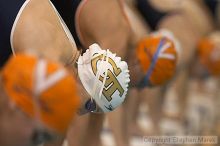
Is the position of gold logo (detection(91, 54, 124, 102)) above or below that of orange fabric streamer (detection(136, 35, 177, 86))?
above

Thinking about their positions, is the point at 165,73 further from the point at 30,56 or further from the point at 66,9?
the point at 30,56

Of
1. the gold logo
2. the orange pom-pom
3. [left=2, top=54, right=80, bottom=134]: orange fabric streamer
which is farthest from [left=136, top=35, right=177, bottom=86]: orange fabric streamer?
the orange pom-pom

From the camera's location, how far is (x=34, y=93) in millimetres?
1665

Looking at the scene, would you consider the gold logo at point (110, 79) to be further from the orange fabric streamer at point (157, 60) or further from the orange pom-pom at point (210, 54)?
the orange pom-pom at point (210, 54)

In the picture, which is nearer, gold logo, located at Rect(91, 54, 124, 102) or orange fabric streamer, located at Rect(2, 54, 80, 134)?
orange fabric streamer, located at Rect(2, 54, 80, 134)

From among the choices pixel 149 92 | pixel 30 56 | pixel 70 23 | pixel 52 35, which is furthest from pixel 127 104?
pixel 30 56

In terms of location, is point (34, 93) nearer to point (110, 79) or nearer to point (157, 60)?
point (110, 79)

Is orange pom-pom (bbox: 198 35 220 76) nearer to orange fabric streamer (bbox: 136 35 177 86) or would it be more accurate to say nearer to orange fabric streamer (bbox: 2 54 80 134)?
orange fabric streamer (bbox: 136 35 177 86)

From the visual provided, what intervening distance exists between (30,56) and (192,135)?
116 inches

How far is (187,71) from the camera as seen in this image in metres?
5.22

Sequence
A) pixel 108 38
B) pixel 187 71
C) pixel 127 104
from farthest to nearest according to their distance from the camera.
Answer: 1. pixel 187 71
2. pixel 127 104
3. pixel 108 38

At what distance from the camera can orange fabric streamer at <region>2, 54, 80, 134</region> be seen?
167 cm

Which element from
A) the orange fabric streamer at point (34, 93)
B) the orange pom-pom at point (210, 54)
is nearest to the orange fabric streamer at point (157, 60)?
the orange fabric streamer at point (34, 93)

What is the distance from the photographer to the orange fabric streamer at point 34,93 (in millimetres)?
1665
